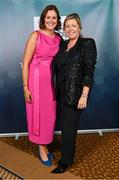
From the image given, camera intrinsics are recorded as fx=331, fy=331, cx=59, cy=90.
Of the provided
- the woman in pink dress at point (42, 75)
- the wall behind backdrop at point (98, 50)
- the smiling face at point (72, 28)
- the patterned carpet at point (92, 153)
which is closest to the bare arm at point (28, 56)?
the woman in pink dress at point (42, 75)

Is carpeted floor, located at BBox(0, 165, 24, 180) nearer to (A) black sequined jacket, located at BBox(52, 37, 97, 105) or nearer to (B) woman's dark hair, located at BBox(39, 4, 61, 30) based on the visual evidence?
(A) black sequined jacket, located at BBox(52, 37, 97, 105)

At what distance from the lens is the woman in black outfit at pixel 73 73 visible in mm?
2648

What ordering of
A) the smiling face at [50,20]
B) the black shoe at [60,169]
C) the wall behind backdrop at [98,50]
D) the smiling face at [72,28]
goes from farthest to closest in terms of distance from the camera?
the wall behind backdrop at [98,50] → the black shoe at [60,169] → the smiling face at [50,20] → the smiling face at [72,28]

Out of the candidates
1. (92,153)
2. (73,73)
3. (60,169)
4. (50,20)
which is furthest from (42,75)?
(92,153)

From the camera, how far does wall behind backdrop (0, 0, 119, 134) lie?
135 inches

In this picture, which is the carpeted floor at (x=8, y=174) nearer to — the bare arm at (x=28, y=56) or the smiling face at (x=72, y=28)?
the bare arm at (x=28, y=56)

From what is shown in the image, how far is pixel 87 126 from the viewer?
12.6 ft

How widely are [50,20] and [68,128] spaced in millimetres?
933

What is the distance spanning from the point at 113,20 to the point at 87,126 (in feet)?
4.03

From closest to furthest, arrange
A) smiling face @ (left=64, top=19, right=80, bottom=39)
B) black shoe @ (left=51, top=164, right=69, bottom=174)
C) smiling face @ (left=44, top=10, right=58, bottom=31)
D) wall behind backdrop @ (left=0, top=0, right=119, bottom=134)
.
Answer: smiling face @ (left=64, top=19, right=80, bottom=39) < smiling face @ (left=44, top=10, right=58, bottom=31) < black shoe @ (left=51, top=164, right=69, bottom=174) < wall behind backdrop @ (left=0, top=0, right=119, bottom=134)

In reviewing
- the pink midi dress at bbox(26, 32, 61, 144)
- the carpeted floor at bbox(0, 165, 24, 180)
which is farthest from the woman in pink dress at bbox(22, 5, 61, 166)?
the carpeted floor at bbox(0, 165, 24, 180)

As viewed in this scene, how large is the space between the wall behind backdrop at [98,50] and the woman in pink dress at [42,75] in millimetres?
594

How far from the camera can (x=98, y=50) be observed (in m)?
3.58

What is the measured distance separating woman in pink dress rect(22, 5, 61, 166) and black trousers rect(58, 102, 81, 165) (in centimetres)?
16
